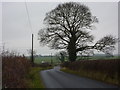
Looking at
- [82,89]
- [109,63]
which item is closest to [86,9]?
[109,63]

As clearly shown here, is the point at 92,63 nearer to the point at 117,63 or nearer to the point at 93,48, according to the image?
the point at 117,63

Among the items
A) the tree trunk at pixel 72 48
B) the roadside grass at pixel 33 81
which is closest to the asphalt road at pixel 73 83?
the roadside grass at pixel 33 81

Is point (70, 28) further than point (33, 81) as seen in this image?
Yes

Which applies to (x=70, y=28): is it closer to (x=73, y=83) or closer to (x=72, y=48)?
(x=72, y=48)

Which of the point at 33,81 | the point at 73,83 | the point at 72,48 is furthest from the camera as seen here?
the point at 72,48

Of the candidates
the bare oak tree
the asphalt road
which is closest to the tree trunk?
the bare oak tree

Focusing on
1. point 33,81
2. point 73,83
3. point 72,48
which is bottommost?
point 33,81

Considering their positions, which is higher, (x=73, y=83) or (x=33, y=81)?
(x=73, y=83)

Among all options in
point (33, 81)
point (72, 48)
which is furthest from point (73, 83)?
point (72, 48)

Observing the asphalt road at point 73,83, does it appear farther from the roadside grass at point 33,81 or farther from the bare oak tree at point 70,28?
the bare oak tree at point 70,28

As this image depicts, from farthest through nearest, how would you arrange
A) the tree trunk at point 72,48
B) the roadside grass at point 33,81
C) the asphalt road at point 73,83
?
the tree trunk at point 72,48 → the asphalt road at point 73,83 → the roadside grass at point 33,81

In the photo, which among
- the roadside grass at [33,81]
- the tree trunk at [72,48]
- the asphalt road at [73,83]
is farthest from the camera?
Answer: the tree trunk at [72,48]

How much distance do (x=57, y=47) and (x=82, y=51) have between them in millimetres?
4720

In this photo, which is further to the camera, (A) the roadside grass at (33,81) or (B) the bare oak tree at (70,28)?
(B) the bare oak tree at (70,28)
